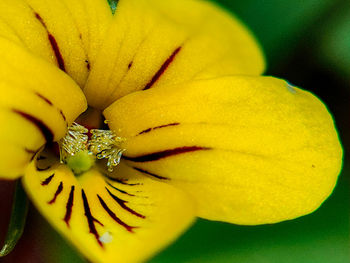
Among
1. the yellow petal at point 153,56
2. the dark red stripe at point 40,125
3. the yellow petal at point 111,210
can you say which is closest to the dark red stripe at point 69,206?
the yellow petal at point 111,210

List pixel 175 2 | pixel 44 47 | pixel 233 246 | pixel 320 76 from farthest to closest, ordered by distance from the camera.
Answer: pixel 320 76 < pixel 233 246 < pixel 44 47 < pixel 175 2

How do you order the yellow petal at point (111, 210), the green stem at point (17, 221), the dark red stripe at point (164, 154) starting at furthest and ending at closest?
the dark red stripe at point (164, 154)
the green stem at point (17, 221)
the yellow petal at point (111, 210)

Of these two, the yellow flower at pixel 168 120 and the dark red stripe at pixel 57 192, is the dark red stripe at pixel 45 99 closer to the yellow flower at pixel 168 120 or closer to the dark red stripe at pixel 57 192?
the yellow flower at pixel 168 120

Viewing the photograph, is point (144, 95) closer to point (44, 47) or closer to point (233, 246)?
point (44, 47)

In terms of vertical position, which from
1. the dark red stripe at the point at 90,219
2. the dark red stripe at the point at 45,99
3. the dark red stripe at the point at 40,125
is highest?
the dark red stripe at the point at 45,99

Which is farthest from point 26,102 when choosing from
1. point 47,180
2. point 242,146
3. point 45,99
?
point 242,146

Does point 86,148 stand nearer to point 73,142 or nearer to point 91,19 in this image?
point 73,142

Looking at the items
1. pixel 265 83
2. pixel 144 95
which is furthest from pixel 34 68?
pixel 265 83

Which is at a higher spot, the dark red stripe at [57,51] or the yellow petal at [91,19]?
the yellow petal at [91,19]
